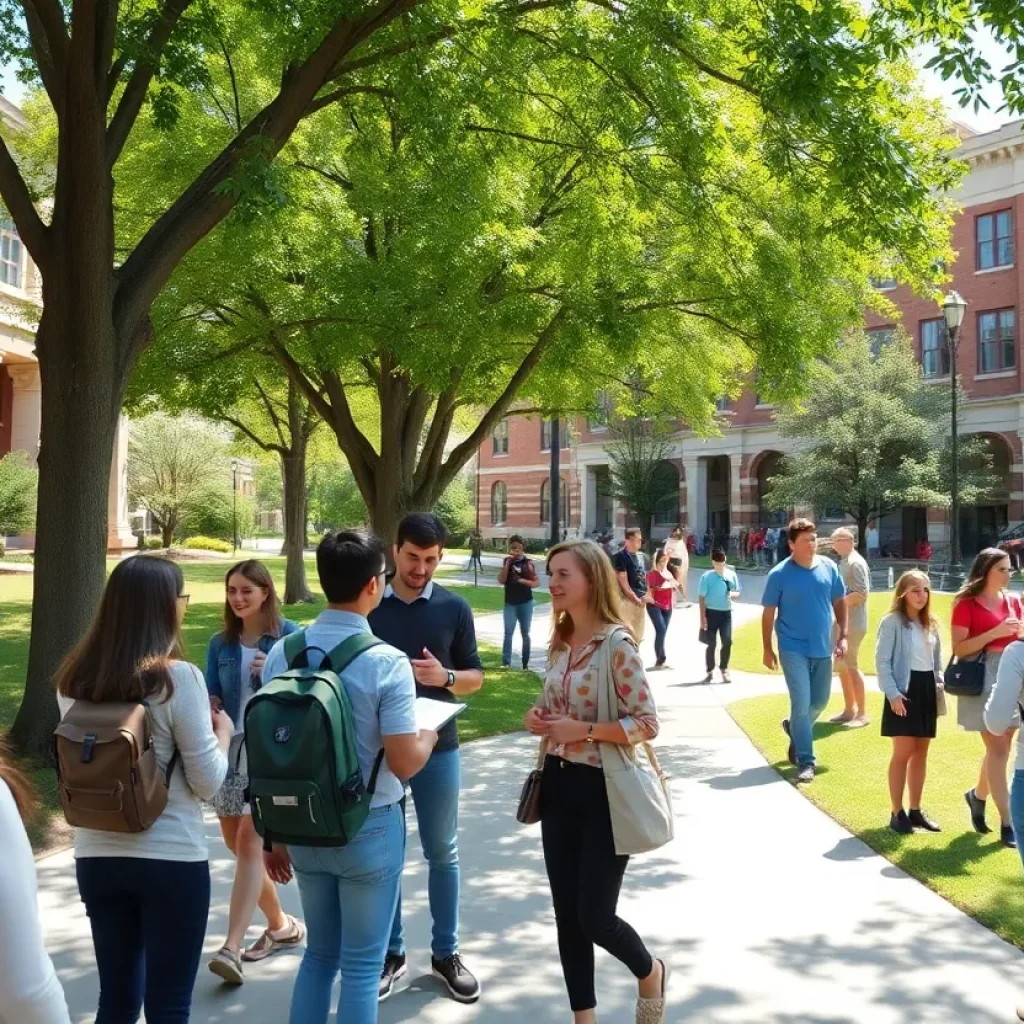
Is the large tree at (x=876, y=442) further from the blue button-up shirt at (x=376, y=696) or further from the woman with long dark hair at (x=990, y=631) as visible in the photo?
the blue button-up shirt at (x=376, y=696)

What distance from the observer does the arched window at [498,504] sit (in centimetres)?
6181

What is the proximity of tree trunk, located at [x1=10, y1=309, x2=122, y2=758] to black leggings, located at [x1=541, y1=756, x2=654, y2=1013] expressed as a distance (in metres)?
5.46

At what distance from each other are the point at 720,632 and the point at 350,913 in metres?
11.1

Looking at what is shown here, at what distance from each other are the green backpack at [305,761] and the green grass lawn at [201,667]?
1.83 feet

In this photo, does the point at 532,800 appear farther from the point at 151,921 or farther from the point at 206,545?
the point at 206,545

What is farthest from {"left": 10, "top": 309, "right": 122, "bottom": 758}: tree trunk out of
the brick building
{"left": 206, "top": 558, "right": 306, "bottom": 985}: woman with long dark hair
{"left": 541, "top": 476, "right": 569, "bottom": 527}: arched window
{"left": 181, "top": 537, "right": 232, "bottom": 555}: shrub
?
{"left": 541, "top": 476, "right": 569, "bottom": 527}: arched window

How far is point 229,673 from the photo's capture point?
4660mm

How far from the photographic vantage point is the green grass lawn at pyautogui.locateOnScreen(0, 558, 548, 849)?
792cm

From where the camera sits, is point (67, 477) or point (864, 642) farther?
point (864, 642)

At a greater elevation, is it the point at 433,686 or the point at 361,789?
the point at 433,686

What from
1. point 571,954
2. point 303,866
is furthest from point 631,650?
point 303,866

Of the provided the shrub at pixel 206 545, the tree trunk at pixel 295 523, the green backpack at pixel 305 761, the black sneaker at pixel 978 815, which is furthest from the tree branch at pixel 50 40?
the shrub at pixel 206 545

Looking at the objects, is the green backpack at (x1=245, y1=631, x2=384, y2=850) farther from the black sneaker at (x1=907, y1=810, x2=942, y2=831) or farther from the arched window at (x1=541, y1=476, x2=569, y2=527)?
the arched window at (x1=541, y1=476, x2=569, y2=527)

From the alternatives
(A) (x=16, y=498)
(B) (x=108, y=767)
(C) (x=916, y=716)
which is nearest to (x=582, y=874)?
(B) (x=108, y=767)
